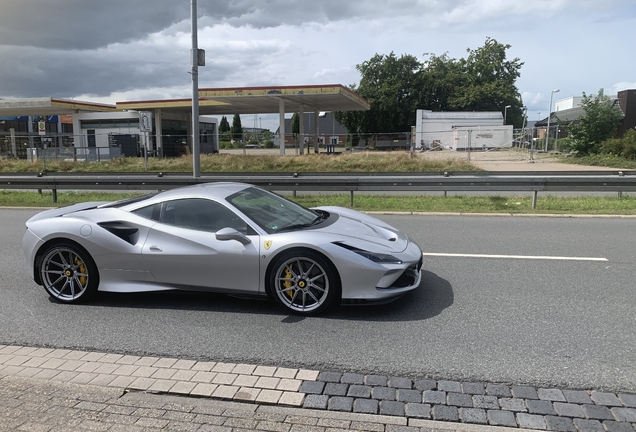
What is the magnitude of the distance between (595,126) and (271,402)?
117 feet

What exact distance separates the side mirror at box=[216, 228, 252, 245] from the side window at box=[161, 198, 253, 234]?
0.15 metres

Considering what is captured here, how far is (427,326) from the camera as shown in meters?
4.50

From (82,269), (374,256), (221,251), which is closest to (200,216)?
(221,251)

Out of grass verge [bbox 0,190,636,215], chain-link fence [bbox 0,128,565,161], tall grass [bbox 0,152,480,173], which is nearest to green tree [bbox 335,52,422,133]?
chain-link fence [bbox 0,128,565,161]

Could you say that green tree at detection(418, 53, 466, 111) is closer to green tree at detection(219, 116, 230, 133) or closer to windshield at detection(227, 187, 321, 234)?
green tree at detection(219, 116, 230, 133)

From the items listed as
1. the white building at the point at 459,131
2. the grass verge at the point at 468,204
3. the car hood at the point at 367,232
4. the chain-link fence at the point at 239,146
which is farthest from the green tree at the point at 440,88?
the car hood at the point at 367,232

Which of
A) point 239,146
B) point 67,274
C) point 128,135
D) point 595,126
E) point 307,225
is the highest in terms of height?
point 595,126

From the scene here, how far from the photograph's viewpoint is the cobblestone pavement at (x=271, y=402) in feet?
9.70

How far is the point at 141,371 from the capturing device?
3.69m

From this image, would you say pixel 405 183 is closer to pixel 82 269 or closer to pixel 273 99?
pixel 82 269

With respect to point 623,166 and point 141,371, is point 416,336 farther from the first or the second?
point 623,166

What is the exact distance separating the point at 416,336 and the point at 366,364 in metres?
0.71

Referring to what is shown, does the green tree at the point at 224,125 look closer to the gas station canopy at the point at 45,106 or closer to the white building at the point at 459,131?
the gas station canopy at the point at 45,106

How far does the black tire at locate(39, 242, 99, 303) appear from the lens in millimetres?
5230
